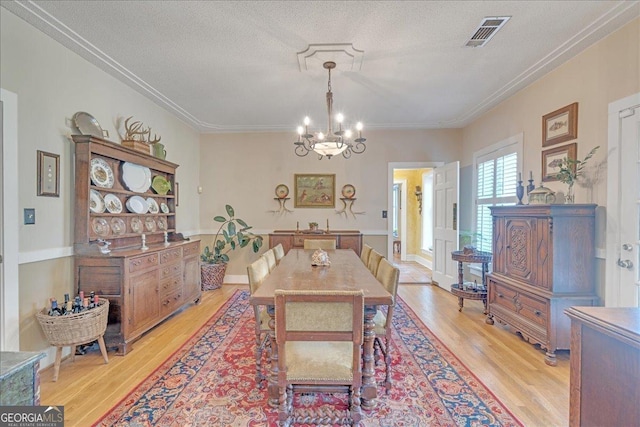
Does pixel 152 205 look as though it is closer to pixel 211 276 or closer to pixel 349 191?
pixel 211 276

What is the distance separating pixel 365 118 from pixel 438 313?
3074mm

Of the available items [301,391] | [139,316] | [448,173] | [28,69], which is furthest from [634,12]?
[139,316]

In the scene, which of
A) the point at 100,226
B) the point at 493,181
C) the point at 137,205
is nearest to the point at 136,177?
the point at 137,205

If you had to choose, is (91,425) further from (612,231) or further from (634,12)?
(634,12)

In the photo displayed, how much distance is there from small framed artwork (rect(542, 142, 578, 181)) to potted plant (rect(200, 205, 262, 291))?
13.7ft

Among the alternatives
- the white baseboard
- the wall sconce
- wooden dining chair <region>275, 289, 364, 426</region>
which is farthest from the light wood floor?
the wall sconce

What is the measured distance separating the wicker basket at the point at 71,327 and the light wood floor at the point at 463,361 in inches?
10.7

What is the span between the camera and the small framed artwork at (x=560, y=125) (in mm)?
2949

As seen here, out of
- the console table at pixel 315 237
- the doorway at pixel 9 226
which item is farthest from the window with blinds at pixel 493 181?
the doorway at pixel 9 226

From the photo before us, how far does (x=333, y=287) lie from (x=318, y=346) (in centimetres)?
40

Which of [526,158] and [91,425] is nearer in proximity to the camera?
[91,425]

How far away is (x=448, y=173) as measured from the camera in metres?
4.94

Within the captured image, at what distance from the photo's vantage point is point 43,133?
2.56m

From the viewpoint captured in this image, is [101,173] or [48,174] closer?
[48,174]
